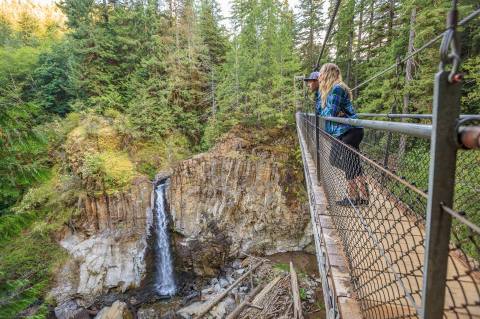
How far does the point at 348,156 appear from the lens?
1.90 metres

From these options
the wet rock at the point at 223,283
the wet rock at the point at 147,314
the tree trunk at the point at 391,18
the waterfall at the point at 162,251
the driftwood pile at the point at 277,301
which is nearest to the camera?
the driftwood pile at the point at 277,301

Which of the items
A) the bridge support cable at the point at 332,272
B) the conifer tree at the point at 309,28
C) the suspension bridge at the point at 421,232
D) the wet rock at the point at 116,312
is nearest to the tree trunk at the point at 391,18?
the conifer tree at the point at 309,28

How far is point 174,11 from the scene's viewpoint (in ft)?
54.6

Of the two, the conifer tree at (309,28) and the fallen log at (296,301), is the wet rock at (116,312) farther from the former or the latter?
the conifer tree at (309,28)

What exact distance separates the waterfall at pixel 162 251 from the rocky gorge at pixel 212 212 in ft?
0.77

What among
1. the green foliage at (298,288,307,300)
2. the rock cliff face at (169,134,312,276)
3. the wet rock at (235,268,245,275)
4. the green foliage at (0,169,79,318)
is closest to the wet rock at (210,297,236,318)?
the wet rock at (235,268,245,275)

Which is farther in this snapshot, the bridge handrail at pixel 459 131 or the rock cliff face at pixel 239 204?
the rock cliff face at pixel 239 204

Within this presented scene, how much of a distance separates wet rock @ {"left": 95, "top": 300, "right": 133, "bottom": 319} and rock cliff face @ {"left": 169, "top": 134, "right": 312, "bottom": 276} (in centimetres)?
309

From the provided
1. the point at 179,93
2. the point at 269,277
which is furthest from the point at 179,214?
the point at 179,93

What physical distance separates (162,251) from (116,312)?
2842 millimetres

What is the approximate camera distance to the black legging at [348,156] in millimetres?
1827

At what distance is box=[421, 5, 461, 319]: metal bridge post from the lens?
50 centimetres

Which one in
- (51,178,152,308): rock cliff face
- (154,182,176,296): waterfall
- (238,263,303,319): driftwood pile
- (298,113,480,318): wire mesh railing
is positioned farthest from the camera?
(154,182,176,296): waterfall

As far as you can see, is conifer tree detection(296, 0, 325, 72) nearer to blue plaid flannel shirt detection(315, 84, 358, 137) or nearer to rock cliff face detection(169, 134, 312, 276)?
rock cliff face detection(169, 134, 312, 276)
